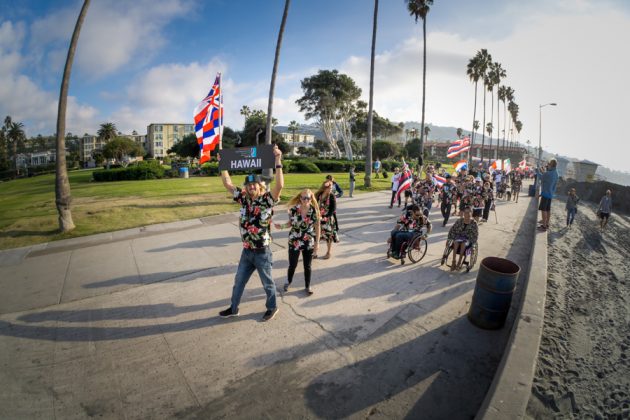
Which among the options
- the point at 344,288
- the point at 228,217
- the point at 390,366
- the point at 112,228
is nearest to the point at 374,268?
the point at 344,288

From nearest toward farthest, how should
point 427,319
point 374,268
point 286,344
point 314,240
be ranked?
1. point 286,344
2. point 427,319
3. point 314,240
4. point 374,268

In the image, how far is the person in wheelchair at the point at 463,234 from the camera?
6.52m

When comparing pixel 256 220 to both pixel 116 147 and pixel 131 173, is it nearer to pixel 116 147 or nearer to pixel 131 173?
pixel 131 173

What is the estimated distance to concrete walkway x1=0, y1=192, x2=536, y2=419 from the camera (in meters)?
3.14

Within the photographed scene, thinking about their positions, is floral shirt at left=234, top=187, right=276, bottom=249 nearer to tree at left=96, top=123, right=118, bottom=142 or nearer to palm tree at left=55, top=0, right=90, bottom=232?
palm tree at left=55, top=0, right=90, bottom=232

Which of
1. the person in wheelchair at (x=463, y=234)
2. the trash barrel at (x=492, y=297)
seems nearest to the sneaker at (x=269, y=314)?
the trash barrel at (x=492, y=297)

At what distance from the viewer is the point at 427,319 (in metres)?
4.78

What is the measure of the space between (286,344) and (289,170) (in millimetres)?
30457

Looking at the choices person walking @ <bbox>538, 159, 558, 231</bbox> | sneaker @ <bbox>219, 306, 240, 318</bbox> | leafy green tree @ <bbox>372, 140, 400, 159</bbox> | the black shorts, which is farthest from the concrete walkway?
leafy green tree @ <bbox>372, 140, 400, 159</bbox>

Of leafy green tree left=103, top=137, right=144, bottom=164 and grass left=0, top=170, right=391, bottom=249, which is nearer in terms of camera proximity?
grass left=0, top=170, right=391, bottom=249

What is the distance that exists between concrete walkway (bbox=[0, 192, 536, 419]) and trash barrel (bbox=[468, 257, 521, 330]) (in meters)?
0.19

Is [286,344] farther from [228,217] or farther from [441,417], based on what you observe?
[228,217]

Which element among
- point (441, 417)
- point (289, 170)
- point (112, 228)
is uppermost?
point (289, 170)

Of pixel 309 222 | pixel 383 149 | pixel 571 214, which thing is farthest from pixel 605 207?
pixel 383 149
